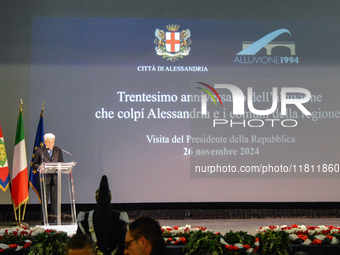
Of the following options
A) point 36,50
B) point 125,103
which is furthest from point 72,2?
point 125,103

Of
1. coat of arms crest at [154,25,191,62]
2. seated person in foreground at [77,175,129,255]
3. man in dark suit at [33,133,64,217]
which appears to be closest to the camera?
seated person in foreground at [77,175,129,255]

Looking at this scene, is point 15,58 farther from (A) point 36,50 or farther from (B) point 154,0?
(B) point 154,0

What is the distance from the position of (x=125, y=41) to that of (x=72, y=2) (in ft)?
3.73

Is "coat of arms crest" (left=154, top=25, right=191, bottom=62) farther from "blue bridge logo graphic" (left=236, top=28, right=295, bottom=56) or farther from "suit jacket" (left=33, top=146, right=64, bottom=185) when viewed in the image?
"suit jacket" (left=33, top=146, right=64, bottom=185)

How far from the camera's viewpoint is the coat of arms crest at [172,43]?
22.0 feet

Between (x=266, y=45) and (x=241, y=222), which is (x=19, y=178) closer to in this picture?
(x=241, y=222)

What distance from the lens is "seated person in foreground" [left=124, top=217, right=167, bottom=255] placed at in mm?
1590

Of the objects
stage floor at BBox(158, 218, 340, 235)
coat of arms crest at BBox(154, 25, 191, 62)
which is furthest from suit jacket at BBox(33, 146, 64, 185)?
coat of arms crest at BBox(154, 25, 191, 62)

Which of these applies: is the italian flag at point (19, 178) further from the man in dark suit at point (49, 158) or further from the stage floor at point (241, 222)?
the stage floor at point (241, 222)

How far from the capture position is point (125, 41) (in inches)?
265

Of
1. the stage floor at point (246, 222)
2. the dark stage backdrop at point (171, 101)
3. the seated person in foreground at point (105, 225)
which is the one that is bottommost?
the stage floor at point (246, 222)

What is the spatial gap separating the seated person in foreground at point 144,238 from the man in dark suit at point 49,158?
400 cm

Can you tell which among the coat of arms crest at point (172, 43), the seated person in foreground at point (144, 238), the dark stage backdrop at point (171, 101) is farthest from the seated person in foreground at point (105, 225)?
the coat of arms crest at point (172, 43)

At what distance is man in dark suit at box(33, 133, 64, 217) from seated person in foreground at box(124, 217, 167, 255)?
4.00 meters
